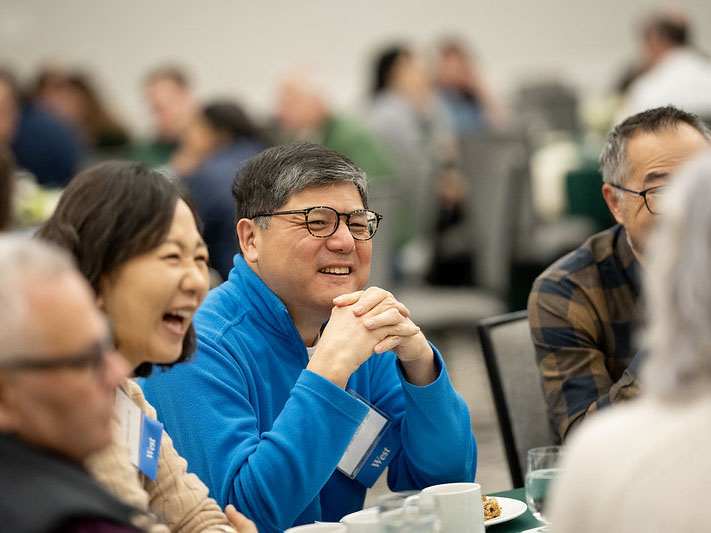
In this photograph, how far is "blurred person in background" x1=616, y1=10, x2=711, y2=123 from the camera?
6641 mm

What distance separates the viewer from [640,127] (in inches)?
88.8

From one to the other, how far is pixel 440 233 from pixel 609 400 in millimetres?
4612

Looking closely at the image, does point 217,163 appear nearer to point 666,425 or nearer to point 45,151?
point 45,151

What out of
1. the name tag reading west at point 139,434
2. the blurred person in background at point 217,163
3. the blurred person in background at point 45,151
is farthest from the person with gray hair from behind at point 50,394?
the blurred person in background at point 45,151

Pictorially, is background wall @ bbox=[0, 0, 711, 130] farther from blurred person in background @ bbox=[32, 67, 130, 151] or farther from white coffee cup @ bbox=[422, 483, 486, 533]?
white coffee cup @ bbox=[422, 483, 486, 533]

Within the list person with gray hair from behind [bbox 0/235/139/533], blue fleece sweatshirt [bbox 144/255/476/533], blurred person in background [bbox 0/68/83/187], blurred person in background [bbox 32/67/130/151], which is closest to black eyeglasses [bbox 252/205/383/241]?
blue fleece sweatshirt [bbox 144/255/476/533]

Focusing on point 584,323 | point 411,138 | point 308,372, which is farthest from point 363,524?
point 411,138

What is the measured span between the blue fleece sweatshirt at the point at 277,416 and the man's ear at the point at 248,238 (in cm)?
2

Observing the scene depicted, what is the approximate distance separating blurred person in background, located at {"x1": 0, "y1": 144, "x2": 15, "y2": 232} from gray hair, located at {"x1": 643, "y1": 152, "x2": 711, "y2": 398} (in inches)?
→ 86.5

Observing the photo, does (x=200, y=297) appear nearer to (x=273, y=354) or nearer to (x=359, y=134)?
(x=273, y=354)

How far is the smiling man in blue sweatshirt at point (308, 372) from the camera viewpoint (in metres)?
1.81

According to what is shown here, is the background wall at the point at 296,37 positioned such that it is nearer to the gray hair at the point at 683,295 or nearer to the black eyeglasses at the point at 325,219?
the black eyeglasses at the point at 325,219

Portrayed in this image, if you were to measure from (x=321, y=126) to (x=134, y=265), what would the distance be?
5590 mm

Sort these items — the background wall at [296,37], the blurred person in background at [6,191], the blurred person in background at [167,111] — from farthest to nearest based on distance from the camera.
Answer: the background wall at [296,37], the blurred person in background at [167,111], the blurred person in background at [6,191]
